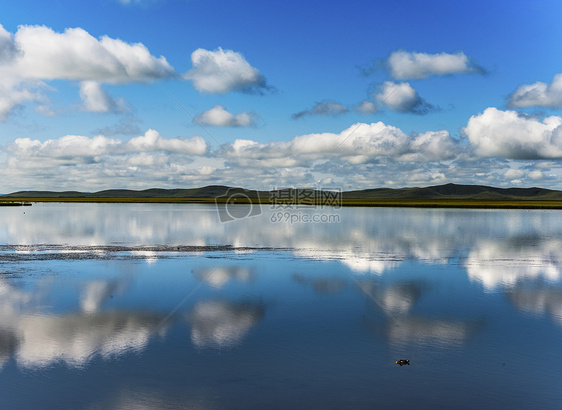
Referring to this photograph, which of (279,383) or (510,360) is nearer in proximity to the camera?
(279,383)

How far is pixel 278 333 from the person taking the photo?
47.2 feet

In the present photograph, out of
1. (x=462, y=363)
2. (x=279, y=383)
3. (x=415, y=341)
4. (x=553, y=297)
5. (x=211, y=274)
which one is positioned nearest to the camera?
(x=279, y=383)

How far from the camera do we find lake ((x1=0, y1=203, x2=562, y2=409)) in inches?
406

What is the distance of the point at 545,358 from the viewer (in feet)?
40.9

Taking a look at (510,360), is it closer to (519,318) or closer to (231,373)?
(519,318)

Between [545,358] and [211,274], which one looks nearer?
[545,358]

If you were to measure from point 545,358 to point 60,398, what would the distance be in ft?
37.8

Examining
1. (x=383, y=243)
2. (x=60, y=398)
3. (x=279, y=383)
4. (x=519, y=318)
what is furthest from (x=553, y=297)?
(x=383, y=243)

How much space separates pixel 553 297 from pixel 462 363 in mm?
9677

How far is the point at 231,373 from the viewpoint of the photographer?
1130 centimetres

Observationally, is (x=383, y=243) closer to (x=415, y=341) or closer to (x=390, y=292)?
(x=390, y=292)

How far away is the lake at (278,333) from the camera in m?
10.3

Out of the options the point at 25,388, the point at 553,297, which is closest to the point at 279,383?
the point at 25,388

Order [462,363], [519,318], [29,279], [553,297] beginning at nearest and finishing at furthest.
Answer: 1. [462,363]
2. [519,318]
3. [553,297]
4. [29,279]
